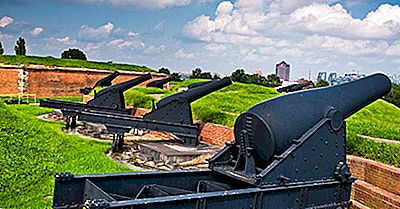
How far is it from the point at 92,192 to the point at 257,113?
56.4 inches

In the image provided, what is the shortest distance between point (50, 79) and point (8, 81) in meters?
2.88

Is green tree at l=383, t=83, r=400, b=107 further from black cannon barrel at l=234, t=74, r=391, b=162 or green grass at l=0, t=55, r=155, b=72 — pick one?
black cannon barrel at l=234, t=74, r=391, b=162

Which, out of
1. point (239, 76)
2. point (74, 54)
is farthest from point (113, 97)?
point (74, 54)

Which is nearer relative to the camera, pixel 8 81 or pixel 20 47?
pixel 8 81

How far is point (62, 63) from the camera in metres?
33.0

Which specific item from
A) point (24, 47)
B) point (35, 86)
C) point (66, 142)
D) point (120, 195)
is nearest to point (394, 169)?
point (120, 195)

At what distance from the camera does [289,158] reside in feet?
11.5

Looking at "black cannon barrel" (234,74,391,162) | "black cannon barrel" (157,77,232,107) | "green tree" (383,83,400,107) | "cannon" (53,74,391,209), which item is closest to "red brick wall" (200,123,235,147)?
"black cannon barrel" (157,77,232,107)

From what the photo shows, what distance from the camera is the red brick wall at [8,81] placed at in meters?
29.2

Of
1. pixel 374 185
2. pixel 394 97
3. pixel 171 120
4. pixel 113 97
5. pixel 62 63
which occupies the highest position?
pixel 62 63

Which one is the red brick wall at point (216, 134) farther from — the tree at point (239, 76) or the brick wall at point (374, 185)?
the tree at point (239, 76)

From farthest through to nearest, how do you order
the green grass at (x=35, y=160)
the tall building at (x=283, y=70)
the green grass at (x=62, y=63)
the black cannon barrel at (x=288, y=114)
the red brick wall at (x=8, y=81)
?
the tall building at (x=283, y=70) → the green grass at (x=62, y=63) → the red brick wall at (x=8, y=81) → the green grass at (x=35, y=160) → the black cannon barrel at (x=288, y=114)

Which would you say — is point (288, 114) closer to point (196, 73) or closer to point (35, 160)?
point (35, 160)

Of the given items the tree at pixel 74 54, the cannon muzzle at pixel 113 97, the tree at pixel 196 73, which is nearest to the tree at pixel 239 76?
the tree at pixel 196 73
